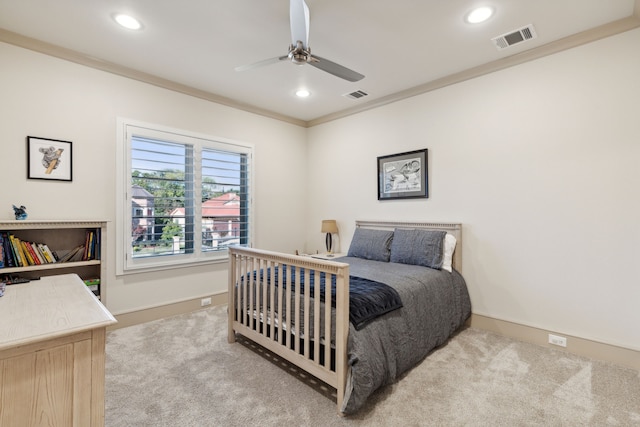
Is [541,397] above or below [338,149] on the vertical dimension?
below

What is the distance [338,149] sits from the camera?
4656 millimetres

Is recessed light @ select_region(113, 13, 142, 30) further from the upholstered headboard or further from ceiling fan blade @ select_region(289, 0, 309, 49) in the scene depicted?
the upholstered headboard

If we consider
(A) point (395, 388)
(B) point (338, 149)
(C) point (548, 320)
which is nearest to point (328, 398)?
(A) point (395, 388)

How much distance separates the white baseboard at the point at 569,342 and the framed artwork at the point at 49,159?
173 inches

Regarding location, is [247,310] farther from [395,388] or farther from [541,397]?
[541,397]

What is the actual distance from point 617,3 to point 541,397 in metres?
2.88

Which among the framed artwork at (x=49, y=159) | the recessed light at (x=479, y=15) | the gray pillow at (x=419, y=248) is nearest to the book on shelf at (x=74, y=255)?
the framed artwork at (x=49, y=159)

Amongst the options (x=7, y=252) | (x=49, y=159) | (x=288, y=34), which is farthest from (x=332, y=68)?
(x=7, y=252)

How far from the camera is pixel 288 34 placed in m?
2.64

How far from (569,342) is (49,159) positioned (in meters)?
5.00

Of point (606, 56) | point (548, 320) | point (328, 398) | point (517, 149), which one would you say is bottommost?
point (328, 398)

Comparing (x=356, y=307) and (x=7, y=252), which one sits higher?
(x=7, y=252)

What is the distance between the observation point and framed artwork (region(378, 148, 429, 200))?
367 cm

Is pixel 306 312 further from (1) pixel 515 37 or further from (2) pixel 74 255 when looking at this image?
(1) pixel 515 37
